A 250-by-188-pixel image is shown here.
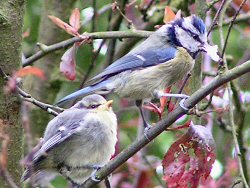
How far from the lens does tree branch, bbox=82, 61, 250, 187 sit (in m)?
2.11

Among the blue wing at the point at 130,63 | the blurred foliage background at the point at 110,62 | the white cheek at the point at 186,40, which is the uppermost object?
the white cheek at the point at 186,40

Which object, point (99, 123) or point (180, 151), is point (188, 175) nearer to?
point (180, 151)

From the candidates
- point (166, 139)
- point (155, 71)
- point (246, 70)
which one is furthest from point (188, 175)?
point (166, 139)

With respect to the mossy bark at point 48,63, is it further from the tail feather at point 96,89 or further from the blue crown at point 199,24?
the blue crown at point 199,24

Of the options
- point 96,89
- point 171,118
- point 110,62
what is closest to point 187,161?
point 171,118

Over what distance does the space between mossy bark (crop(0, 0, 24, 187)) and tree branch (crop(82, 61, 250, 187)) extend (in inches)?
11.8

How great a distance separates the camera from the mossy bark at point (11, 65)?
245 cm

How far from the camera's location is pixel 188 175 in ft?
8.51

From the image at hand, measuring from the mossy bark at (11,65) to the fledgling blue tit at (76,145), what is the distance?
0.49 metres

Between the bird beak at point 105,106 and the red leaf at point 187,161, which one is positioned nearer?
the red leaf at point 187,161

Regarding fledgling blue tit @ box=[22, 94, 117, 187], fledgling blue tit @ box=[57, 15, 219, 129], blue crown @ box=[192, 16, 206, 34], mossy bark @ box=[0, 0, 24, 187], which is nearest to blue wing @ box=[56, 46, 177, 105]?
fledgling blue tit @ box=[57, 15, 219, 129]

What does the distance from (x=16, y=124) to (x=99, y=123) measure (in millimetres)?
750

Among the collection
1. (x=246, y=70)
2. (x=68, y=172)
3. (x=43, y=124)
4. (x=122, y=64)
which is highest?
(x=246, y=70)

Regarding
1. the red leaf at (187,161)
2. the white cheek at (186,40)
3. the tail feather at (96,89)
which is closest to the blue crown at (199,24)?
the white cheek at (186,40)
